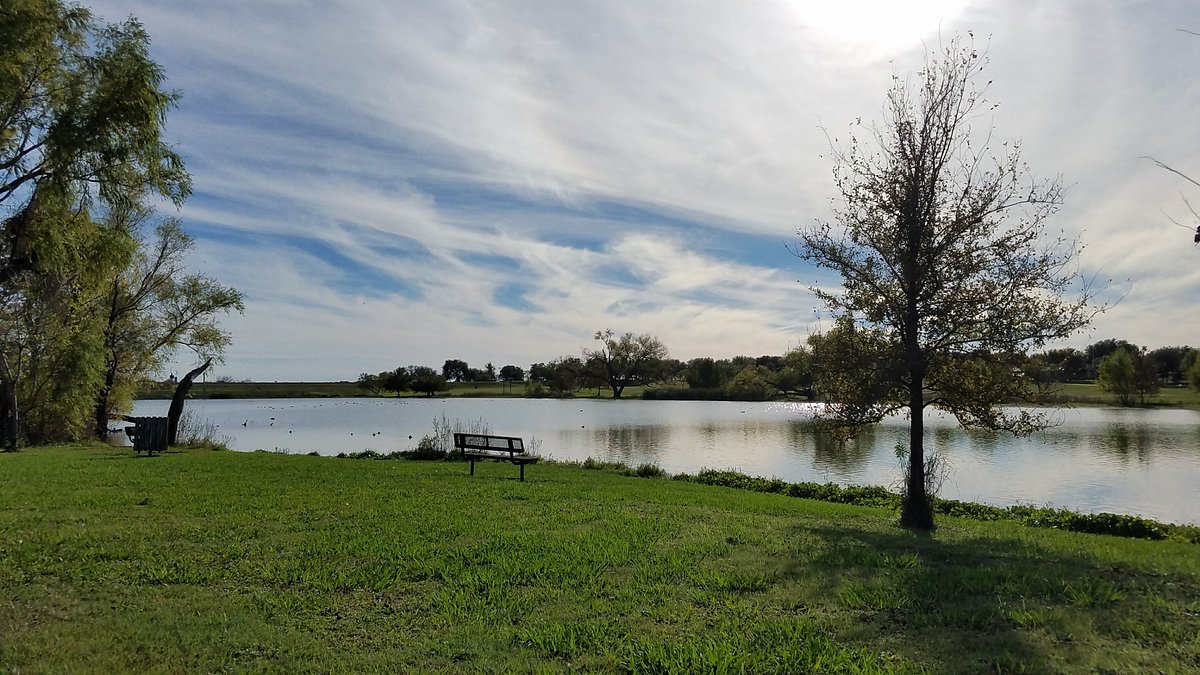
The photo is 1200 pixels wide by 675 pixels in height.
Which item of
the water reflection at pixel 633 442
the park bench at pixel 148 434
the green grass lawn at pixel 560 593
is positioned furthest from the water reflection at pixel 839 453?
the park bench at pixel 148 434

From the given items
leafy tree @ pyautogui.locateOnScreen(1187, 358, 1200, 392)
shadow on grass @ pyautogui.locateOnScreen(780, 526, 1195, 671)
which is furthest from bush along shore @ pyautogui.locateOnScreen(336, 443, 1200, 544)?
leafy tree @ pyautogui.locateOnScreen(1187, 358, 1200, 392)

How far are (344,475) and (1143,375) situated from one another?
72474 millimetres

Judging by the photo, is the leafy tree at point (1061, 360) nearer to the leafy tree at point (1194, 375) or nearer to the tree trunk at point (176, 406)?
the tree trunk at point (176, 406)

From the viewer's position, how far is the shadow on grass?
166 inches

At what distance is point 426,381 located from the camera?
Answer: 4294 inches

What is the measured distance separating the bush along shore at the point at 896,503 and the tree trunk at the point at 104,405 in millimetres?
14088

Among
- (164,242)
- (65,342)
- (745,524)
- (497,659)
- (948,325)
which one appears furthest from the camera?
(164,242)

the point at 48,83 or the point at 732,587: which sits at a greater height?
the point at 48,83

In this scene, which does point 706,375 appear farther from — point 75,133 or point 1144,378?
point 75,133

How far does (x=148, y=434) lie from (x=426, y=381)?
9096 cm

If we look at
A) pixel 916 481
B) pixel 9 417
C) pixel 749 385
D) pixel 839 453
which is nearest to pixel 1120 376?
pixel 749 385

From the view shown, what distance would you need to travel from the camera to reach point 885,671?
12.9 ft

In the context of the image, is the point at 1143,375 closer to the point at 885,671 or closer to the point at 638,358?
the point at 638,358

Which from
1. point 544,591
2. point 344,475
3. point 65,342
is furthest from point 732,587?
point 65,342
